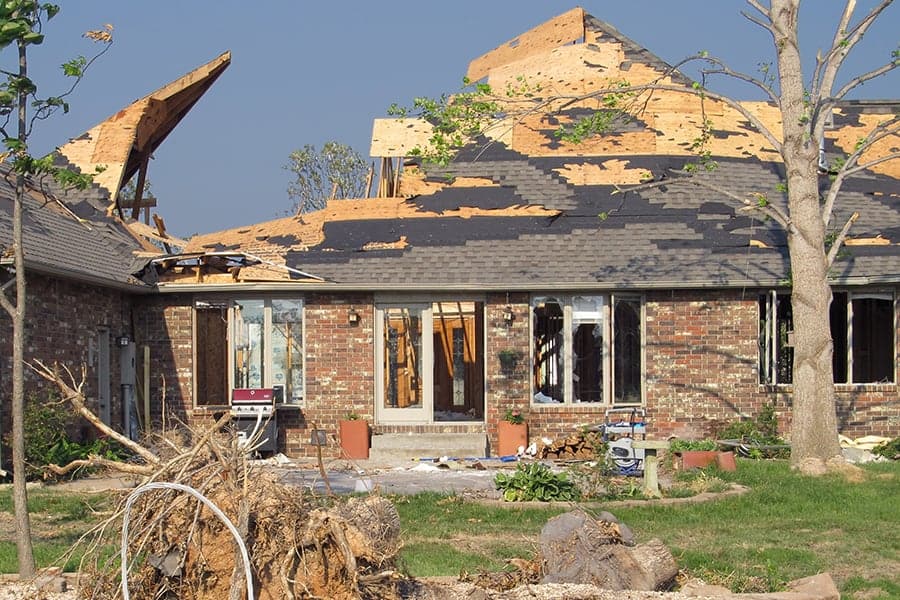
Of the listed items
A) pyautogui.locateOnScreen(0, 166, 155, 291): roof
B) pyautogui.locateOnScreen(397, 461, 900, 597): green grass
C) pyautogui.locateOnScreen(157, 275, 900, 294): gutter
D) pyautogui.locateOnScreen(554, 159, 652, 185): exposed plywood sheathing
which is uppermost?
pyautogui.locateOnScreen(554, 159, 652, 185): exposed plywood sheathing

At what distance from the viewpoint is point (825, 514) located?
1202cm

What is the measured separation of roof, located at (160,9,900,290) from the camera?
18938 millimetres

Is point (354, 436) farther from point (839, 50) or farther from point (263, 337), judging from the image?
point (839, 50)

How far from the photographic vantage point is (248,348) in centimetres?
1931

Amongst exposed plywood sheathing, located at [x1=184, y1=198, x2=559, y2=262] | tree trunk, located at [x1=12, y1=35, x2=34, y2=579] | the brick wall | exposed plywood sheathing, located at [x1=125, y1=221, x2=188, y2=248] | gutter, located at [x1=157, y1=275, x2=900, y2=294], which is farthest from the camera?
exposed plywood sheathing, located at [x1=125, y1=221, x2=188, y2=248]

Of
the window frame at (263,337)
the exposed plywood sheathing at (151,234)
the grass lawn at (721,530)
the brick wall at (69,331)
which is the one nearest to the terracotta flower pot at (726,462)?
the grass lawn at (721,530)

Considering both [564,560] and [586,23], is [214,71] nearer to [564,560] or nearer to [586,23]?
[586,23]

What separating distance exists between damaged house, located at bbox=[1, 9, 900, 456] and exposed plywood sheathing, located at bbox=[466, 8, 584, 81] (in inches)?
216

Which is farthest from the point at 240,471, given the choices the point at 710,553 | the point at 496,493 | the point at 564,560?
the point at 496,493

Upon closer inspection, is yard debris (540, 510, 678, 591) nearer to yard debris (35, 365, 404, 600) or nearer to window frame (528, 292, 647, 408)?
yard debris (35, 365, 404, 600)

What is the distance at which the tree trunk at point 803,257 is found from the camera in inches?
597

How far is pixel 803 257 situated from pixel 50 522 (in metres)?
9.60

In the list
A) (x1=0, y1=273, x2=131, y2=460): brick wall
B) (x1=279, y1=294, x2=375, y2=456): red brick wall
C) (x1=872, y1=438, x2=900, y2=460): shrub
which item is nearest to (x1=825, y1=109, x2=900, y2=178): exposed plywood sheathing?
(x1=872, y1=438, x2=900, y2=460): shrub

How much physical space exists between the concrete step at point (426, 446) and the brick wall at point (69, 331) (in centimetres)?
411
